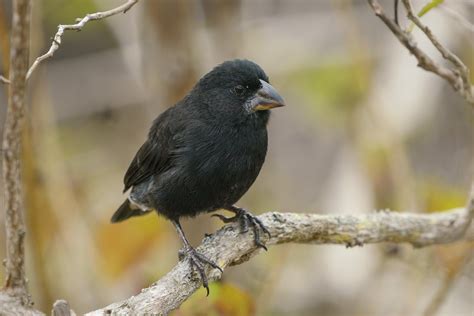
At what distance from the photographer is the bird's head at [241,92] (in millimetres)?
3535

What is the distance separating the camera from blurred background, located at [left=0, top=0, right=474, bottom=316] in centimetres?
444

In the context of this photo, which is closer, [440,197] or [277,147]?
[440,197]

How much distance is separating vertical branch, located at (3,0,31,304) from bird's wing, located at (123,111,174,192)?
148 cm

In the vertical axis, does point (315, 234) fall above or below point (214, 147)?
below

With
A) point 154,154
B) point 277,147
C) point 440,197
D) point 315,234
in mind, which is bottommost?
point 277,147

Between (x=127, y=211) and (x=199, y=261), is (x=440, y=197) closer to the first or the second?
(x=127, y=211)

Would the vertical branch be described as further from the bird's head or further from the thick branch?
the bird's head

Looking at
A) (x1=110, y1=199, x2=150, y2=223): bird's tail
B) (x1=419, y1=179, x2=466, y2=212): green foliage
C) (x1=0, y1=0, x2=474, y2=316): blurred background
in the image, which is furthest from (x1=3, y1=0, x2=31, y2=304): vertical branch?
(x1=419, y1=179, x2=466, y2=212): green foliage

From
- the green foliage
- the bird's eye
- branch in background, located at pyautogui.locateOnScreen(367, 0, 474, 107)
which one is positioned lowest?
the green foliage

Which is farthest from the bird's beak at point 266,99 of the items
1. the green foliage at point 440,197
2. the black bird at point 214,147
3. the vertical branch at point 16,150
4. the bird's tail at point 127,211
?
the vertical branch at point 16,150

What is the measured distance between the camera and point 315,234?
10.7 feet

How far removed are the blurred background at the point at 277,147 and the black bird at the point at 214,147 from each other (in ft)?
1.40

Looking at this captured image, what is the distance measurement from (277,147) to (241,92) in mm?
4236

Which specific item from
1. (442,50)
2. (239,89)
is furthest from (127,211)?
(442,50)
